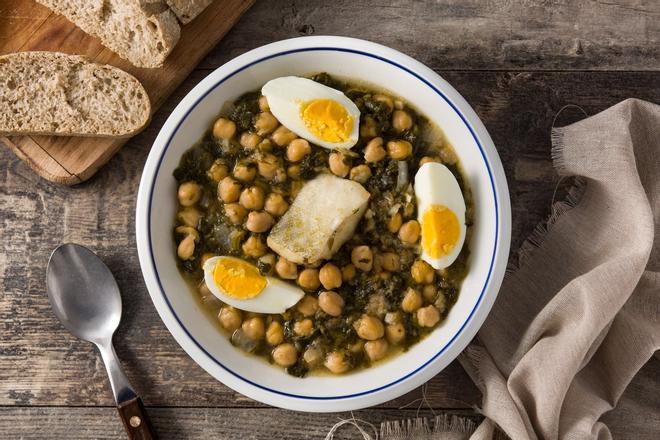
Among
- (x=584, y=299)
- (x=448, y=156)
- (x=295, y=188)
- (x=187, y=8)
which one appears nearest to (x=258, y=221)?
(x=295, y=188)

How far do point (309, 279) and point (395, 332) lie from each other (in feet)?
1.19

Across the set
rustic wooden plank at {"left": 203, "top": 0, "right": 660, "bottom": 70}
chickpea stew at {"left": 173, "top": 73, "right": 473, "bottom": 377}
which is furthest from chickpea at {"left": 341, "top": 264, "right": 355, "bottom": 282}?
rustic wooden plank at {"left": 203, "top": 0, "right": 660, "bottom": 70}

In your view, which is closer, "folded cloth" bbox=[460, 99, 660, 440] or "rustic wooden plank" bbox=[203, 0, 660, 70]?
"folded cloth" bbox=[460, 99, 660, 440]

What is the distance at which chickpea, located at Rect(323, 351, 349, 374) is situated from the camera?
253 centimetres

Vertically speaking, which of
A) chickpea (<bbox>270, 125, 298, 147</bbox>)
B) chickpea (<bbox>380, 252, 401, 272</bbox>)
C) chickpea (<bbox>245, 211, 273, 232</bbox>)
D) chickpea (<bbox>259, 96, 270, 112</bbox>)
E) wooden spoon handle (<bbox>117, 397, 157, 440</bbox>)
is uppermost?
chickpea (<bbox>259, 96, 270, 112</bbox>)

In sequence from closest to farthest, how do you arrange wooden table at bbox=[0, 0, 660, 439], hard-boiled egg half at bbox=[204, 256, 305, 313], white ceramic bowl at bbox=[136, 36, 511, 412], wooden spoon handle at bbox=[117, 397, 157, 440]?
white ceramic bowl at bbox=[136, 36, 511, 412] → hard-boiled egg half at bbox=[204, 256, 305, 313] → wooden spoon handle at bbox=[117, 397, 157, 440] → wooden table at bbox=[0, 0, 660, 439]

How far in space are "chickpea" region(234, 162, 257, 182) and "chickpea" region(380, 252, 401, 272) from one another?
1.82ft

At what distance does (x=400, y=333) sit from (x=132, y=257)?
1.11 meters

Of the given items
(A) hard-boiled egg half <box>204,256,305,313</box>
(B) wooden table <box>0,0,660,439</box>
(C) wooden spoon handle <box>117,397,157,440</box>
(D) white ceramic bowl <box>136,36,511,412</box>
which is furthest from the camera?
(B) wooden table <box>0,0,660,439</box>

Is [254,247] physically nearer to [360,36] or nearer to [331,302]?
[331,302]

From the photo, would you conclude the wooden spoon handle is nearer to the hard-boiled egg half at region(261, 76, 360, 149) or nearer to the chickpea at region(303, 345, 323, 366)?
the chickpea at region(303, 345, 323, 366)

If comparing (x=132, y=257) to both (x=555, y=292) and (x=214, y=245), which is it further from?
(x=555, y=292)

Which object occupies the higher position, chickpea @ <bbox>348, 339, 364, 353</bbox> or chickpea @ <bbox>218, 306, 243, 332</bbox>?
chickpea @ <bbox>218, 306, 243, 332</bbox>

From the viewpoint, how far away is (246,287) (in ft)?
8.23
